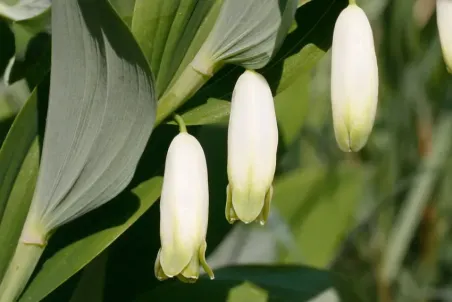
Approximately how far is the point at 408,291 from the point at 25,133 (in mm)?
837

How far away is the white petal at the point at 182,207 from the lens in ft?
1.42

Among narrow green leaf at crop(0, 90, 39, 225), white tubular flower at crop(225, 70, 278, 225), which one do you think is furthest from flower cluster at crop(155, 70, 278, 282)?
narrow green leaf at crop(0, 90, 39, 225)

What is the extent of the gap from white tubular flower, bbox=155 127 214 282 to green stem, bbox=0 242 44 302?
83 millimetres

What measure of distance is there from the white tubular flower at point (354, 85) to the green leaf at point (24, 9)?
9.1 inches

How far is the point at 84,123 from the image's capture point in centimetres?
46

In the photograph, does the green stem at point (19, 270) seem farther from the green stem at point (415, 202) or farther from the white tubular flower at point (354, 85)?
the green stem at point (415, 202)

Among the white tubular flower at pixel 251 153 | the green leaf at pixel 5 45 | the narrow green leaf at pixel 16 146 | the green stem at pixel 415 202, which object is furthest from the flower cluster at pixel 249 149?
the green stem at pixel 415 202

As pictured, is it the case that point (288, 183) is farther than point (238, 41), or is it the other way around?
point (288, 183)

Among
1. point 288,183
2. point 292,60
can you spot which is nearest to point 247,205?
point 292,60

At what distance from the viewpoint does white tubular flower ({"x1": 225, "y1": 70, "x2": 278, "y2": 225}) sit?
0.44 meters

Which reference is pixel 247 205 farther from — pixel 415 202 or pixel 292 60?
pixel 415 202

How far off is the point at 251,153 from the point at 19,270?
0.54 feet

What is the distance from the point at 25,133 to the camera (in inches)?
19.3

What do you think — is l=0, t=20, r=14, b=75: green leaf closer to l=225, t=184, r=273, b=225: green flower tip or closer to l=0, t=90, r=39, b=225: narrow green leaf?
l=0, t=90, r=39, b=225: narrow green leaf
